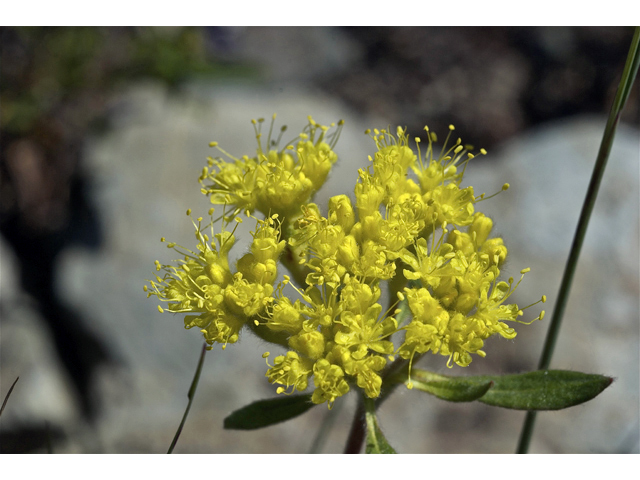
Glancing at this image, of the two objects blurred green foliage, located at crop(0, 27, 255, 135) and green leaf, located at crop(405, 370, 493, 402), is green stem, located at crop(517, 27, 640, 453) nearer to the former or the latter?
green leaf, located at crop(405, 370, 493, 402)

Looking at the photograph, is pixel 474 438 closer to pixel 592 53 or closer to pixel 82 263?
pixel 82 263

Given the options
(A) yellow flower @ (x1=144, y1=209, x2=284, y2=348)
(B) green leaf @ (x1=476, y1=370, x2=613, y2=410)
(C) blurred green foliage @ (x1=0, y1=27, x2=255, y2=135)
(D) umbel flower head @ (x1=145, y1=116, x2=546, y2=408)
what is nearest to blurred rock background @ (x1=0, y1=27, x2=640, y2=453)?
(C) blurred green foliage @ (x1=0, y1=27, x2=255, y2=135)

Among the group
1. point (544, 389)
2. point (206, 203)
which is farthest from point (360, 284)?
point (206, 203)

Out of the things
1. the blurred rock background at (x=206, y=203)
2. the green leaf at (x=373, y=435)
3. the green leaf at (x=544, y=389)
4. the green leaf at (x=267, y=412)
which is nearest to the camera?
the green leaf at (x=544, y=389)

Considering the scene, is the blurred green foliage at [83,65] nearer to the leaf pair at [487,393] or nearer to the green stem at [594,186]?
the leaf pair at [487,393]

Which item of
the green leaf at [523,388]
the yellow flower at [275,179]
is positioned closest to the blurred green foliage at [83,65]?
the yellow flower at [275,179]

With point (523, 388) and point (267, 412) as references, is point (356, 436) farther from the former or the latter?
point (523, 388)

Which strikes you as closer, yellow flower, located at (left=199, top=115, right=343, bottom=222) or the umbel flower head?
the umbel flower head
